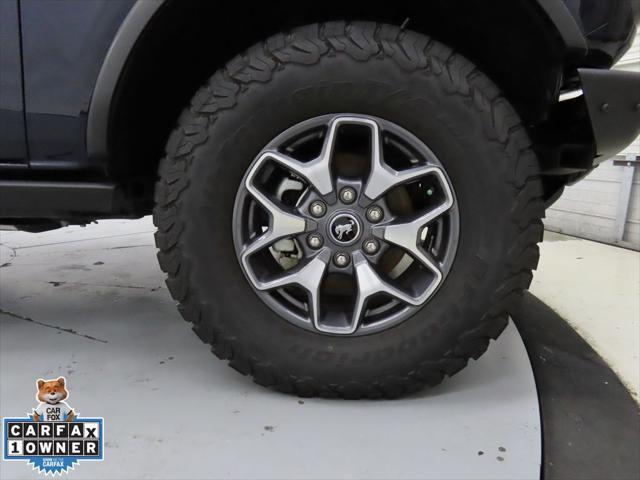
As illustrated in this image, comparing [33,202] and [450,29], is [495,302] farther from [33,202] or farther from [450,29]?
[33,202]

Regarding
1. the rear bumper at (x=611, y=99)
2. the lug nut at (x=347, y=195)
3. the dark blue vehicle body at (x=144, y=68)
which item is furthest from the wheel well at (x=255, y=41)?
the lug nut at (x=347, y=195)

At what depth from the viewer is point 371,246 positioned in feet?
4.18

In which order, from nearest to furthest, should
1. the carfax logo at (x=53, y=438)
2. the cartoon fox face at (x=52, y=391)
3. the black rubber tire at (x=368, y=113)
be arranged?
1. the carfax logo at (x=53, y=438)
2. the black rubber tire at (x=368, y=113)
3. the cartoon fox face at (x=52, y=391)

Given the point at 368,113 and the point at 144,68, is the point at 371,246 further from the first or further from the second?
the point at 144,68

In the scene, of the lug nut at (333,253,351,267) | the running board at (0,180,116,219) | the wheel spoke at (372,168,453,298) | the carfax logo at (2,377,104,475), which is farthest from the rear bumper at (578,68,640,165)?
the carfax logo at (2,377,104,475)

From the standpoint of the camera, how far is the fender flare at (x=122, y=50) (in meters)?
1.12

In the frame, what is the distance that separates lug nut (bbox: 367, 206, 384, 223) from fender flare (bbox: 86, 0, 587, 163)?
23.8 inches

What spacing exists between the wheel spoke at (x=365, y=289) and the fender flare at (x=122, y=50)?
0.73 meters

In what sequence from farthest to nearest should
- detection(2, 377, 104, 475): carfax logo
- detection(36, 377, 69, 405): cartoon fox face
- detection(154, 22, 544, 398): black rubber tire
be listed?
detection(36, 377, 69, 405): cartoon fox face
detection(154, 22, 544, 398): black rubber tire
detection(2, 377, 104, 475): carfax logo

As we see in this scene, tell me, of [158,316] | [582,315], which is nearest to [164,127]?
[158,316]

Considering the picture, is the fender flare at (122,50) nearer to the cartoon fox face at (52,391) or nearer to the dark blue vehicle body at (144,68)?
the dark blue vehicle body at (144,68)

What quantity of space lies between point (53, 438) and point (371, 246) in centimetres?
94

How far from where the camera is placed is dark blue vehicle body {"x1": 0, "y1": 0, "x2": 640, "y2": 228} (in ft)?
3.85

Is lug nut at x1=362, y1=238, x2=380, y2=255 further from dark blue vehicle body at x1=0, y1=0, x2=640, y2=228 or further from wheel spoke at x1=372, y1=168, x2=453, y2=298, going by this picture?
dark blue vehicle body at x1=0, y1=0, x2=640, y2=228
